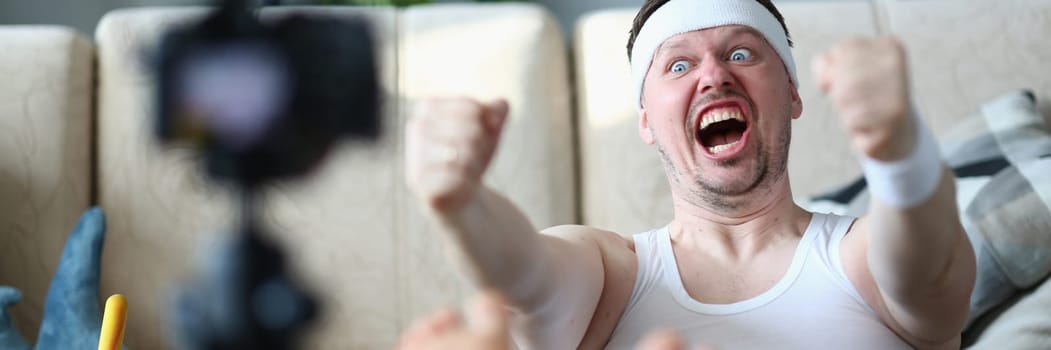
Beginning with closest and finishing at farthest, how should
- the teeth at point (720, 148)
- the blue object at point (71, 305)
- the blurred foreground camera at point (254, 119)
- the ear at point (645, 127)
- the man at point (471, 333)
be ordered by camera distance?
the man at point (471, 333) → the teeth at point (720, 148) → the ear at point (645, 127) → the blue object at point (71, 305) → the blurred foreground camera at point (254, 119)

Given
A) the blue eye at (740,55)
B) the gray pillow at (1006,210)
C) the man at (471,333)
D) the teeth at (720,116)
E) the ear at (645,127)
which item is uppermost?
the blue eye at (740,55)

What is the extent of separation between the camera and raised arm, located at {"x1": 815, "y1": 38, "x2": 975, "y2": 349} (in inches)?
24.8

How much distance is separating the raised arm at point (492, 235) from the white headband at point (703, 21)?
0.22 m

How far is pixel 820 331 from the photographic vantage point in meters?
0.83

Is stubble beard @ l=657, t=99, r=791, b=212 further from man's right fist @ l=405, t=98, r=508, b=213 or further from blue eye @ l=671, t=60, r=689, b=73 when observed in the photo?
man's right fist @ l=405, t=98, r=508, b=213

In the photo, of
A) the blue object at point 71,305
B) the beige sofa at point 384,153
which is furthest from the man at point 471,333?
Answer: the beige sofa at point 384,153

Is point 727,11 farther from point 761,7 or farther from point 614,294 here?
point 614,294

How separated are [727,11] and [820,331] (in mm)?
312

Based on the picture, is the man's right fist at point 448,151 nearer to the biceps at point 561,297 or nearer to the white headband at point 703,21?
the biceps at point 561,297

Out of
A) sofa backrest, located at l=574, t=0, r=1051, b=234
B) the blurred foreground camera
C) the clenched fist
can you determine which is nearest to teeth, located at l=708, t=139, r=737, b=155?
the clenched fist

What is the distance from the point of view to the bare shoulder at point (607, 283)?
89cm

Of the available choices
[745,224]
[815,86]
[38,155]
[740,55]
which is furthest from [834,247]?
[38,155]

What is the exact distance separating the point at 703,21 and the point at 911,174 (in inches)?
12.5

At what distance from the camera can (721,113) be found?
0.89 meters
